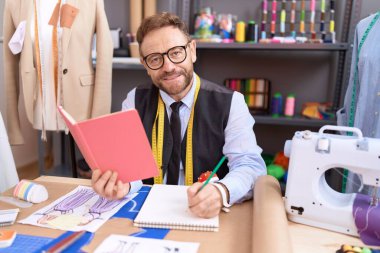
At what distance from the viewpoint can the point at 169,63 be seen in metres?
1.22

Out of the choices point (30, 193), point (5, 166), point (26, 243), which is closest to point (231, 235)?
point (26, 243)

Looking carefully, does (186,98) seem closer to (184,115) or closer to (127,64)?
(184,115)

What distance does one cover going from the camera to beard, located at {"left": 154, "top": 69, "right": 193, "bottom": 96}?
4.08ft

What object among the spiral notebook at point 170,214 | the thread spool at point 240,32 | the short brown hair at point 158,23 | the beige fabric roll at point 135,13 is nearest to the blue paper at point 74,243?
the spiral notebook at point 170,214

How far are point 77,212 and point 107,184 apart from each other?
0.36 feet

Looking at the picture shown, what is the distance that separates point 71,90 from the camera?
193 centimetres

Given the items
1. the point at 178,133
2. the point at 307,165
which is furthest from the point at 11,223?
the point at 307,165

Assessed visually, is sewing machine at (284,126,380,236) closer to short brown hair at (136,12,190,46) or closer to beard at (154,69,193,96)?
beard at (154,69,193,96)

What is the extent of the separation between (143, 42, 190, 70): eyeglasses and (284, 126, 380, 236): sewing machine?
54cm

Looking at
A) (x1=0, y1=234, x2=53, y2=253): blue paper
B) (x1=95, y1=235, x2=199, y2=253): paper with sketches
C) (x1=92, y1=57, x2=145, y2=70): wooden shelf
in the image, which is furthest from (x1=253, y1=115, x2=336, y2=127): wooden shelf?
(x1=0, y1=234, x2=53, y2=253): blue paper

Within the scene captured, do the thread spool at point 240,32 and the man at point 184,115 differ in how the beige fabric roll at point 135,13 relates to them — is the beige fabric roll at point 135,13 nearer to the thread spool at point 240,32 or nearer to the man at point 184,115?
the thread spool at point 240,32

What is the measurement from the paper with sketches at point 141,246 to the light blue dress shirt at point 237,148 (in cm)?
25

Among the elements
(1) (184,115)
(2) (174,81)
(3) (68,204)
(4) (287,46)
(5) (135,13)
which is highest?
(5) (135,13)

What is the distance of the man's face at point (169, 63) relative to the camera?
4.00ft
